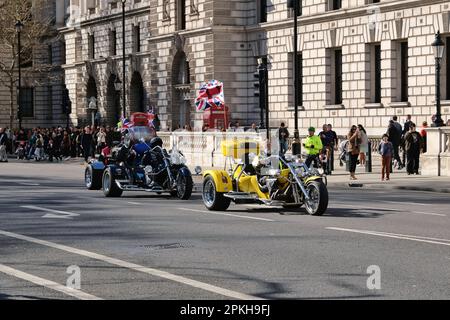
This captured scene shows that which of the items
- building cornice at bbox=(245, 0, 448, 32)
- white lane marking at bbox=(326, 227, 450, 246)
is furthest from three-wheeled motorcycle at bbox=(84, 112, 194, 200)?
building cornice at bbox=(245, 0, 448, 32)

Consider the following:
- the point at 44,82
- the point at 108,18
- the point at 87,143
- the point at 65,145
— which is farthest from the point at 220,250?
the point at 44,82

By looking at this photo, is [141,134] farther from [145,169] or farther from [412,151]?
[412,151]

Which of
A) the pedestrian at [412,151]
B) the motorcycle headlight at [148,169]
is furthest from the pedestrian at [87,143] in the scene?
the motorcycle headlight at [148,169]

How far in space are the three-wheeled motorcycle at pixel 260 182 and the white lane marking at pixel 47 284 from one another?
8195 mm

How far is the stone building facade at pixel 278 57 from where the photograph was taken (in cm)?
4788

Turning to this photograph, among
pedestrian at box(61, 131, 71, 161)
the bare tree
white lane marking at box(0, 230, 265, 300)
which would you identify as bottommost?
white lane marking at box(0, 230, 265, 300)

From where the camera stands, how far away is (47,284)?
39.0ft

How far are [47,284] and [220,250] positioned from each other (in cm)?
338

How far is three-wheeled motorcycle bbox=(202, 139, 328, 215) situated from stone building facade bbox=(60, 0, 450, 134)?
25.2m

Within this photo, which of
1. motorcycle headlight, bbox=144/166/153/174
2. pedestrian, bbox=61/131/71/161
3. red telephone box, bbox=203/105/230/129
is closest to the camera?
motorcycle headlight, bbox=144/166/153/174

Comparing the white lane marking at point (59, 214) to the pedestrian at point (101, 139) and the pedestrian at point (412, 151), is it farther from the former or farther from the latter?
the pedestrian at point (101, 139)

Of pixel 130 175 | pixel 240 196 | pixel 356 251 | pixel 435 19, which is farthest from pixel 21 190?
pixel 435 19

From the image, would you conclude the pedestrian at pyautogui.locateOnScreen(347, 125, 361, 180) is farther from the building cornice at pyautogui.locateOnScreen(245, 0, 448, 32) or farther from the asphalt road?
the building cornice at pyautogui.locateOnScreen(245, 0, 448, 32)

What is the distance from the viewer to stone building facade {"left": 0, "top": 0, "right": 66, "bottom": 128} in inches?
3625
